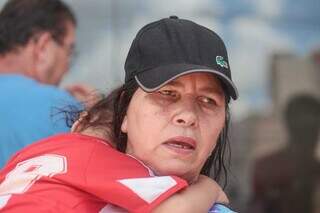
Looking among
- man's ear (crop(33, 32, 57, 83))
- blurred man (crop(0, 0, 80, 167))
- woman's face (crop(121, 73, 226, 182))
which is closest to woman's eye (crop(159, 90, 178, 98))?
woman's face (crop(121, 73, 226, 182))

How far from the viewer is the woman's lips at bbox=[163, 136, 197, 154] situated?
161cm

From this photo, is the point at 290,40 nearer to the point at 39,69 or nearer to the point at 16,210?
the point at 39,69

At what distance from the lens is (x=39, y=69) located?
2.86m

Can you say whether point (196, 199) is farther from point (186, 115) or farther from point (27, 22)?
point (27, 22)

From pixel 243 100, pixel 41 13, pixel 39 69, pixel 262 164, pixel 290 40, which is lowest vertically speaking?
pixel 262 164

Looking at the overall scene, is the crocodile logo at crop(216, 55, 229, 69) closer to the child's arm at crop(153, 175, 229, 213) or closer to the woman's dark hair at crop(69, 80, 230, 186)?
the woman's dark hair at crop(69, 80, 230, 186)

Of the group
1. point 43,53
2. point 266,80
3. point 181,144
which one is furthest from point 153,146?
point 266,80

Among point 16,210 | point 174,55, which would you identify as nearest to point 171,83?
point 174,55

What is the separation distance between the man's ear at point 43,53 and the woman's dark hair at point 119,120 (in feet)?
2.63

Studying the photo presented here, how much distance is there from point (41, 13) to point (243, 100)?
255 centimetres

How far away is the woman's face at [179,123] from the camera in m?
1.61

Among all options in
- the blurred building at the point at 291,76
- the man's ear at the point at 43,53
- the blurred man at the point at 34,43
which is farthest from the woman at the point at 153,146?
the blurred building at the point at 291,76

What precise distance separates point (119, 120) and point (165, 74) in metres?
0.26

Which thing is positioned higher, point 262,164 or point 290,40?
point 290,40
